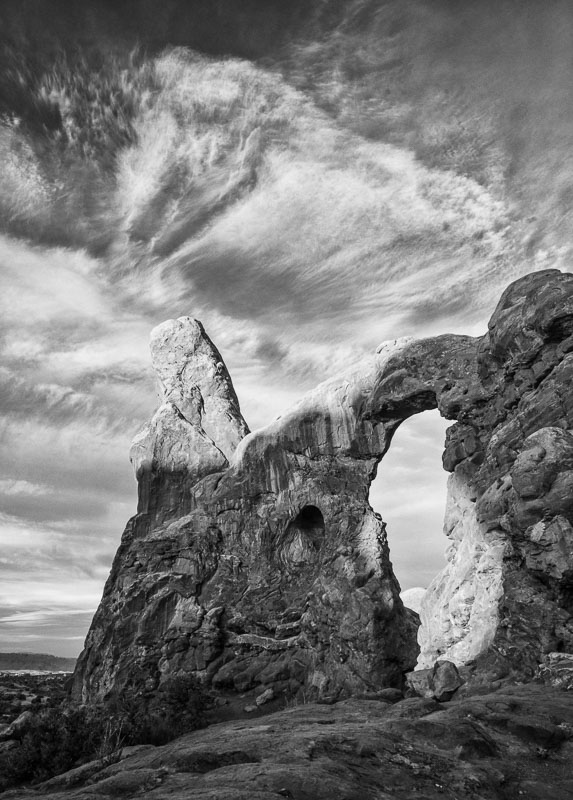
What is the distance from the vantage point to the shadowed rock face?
23141mm

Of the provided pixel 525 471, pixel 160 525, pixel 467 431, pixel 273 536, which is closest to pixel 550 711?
pixel 525 471

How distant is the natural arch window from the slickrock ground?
3294 centimetres

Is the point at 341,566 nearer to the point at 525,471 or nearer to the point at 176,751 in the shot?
→ the point at 525,471

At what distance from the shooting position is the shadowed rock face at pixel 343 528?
23141mm

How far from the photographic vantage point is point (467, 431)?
32938mm

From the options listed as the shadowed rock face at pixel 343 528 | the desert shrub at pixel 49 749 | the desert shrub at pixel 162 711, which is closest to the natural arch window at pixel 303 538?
the shadowed rock face at pixel 343 528

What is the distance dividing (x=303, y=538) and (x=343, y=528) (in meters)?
4.91

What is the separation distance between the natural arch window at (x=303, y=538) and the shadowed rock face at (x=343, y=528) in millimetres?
162

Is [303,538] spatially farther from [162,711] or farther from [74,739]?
[74,739]

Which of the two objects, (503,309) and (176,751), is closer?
(176,751)

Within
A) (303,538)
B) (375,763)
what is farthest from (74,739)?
(303,538)

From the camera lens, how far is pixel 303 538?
151ft

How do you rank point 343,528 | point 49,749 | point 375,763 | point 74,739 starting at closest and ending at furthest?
point 375,763 < point 49,749 < point 74,739 < point 343,528

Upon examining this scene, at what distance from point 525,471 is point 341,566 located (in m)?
20.2
